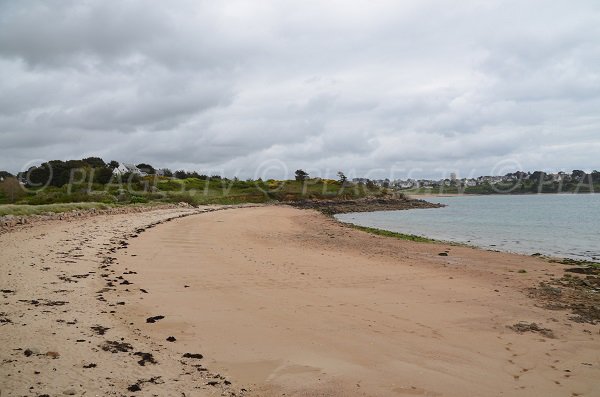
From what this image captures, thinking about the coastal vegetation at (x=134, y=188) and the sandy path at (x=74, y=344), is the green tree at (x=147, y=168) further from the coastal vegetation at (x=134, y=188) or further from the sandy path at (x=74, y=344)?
the sandy path at (x=74, y=344)

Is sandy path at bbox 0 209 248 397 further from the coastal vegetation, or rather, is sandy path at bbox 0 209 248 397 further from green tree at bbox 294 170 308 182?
green tree at bbox 294 170 308 182

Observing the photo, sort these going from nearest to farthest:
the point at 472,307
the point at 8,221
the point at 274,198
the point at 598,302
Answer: the point at 472,307
the point at 598,302
the point at 8,221
the point at 274,198

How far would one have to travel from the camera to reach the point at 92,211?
90.9 ft

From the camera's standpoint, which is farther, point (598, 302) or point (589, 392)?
point (598, 302)

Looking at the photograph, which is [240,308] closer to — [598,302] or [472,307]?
[472,307]

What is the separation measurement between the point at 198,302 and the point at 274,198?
67.1 metres

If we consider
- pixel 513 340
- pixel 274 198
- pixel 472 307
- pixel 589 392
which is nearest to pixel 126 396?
pixel 589 392

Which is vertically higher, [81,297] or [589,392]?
[81,297]

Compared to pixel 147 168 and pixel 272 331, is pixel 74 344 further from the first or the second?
pixel 147 168

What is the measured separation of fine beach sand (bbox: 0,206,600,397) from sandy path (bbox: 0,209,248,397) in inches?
0.8

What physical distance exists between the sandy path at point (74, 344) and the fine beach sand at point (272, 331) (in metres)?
0.02

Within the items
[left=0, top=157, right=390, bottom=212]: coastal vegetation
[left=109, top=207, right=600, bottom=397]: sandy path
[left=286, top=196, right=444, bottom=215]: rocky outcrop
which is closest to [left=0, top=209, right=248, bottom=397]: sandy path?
[left=109, top=207, right=600, bottom=397]: sandy path

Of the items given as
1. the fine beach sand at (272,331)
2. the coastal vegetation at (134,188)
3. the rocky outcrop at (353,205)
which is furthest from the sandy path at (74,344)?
the rocky outcrop at (353,205)

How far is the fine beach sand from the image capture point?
4.57 meters
